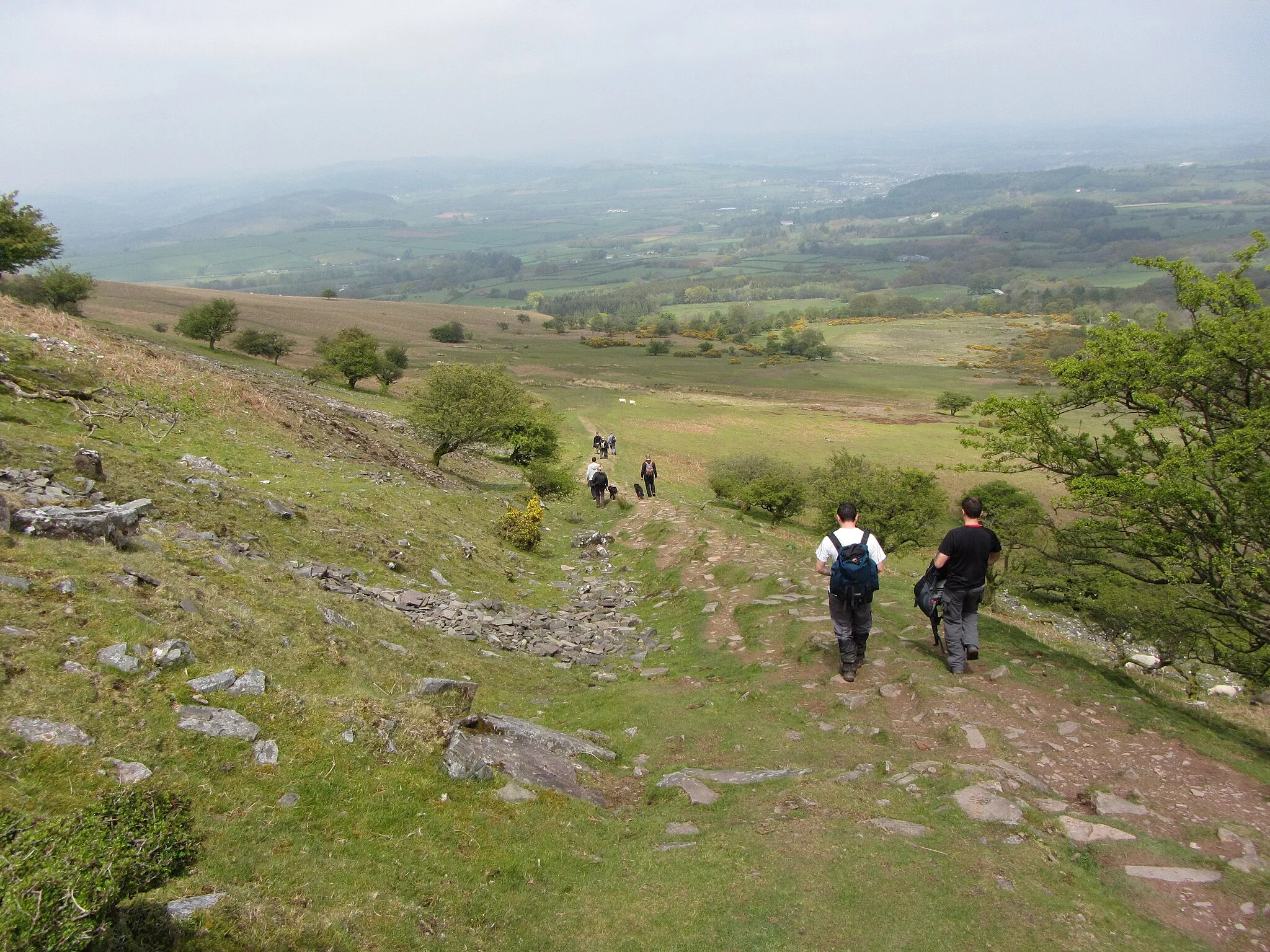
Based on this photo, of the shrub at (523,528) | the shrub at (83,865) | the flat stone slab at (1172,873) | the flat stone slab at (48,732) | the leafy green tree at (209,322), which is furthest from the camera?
the leafy green tree at (209,322)

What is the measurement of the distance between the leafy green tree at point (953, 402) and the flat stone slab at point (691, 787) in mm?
95149

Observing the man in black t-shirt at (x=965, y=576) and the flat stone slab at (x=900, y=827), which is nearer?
the flat stone slab at (x=900, y=827)

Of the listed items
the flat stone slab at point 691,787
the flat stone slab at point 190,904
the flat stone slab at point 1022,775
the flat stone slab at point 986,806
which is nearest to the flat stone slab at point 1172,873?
the flat stone slab at point 986,806

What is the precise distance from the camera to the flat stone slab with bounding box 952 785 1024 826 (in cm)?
840

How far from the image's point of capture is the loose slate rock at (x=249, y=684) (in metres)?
8.30

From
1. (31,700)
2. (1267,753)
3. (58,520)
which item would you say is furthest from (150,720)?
(1267,753)

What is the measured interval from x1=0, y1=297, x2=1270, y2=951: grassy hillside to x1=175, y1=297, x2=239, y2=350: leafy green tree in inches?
2109

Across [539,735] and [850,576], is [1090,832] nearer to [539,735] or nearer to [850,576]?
[850,576]

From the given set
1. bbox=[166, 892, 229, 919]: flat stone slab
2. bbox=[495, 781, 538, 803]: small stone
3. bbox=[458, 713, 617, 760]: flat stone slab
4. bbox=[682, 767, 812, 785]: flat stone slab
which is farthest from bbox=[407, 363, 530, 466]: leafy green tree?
bbox=[166, 892, 229, 919]: flat stone slab

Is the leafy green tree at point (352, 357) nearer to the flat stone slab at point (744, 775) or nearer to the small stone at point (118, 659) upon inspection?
the small stone at point (118, 659)

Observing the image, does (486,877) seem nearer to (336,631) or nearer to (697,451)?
(336,631)

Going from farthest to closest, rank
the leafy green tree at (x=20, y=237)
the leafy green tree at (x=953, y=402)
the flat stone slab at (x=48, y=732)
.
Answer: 1. the leafy green tree at (x=953, y=402)
2. the leafy green tree at (x=20, y=237)
3. the flat stone slab at (x=48, y=732)

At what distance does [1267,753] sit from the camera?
10273mm

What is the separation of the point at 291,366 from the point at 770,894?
7676 centimetres
